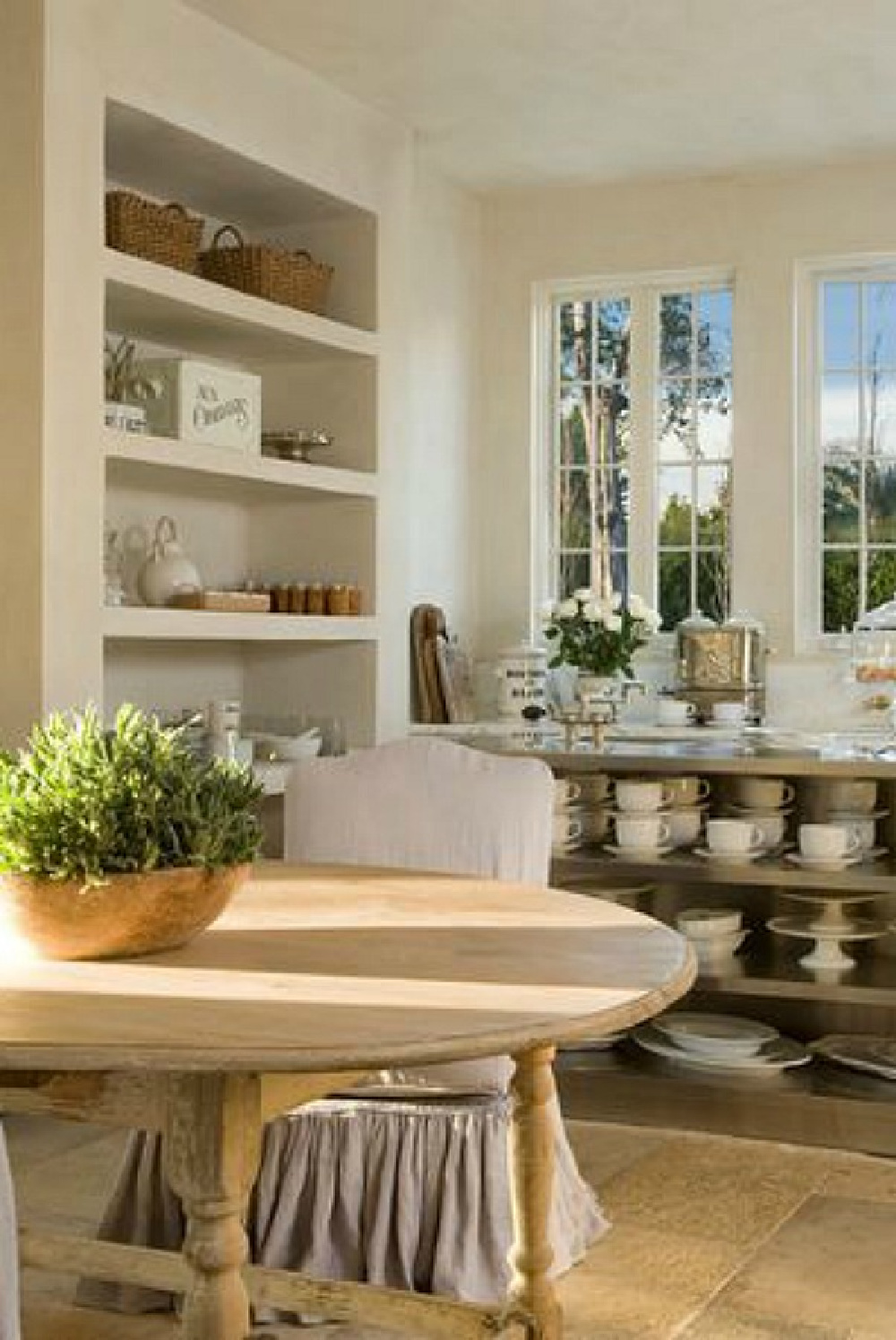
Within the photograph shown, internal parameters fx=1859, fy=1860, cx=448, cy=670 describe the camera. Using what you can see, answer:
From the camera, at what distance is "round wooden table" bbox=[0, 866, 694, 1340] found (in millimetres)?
1688

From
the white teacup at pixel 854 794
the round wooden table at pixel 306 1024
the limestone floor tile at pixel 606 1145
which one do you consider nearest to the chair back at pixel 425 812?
the round wooden table at pixel 306 1024

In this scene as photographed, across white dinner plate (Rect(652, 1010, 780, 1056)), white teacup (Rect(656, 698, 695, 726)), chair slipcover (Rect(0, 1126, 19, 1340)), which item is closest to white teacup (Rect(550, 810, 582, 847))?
white dinner plate (Rect(652, 1010, 780, 1056))

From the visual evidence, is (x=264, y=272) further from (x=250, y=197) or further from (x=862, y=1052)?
(x=862, y=1052)

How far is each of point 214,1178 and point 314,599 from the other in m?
3.47

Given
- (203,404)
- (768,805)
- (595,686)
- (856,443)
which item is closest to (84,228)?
(203,404)

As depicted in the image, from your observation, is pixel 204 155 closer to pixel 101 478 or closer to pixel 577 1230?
pixel 101 478

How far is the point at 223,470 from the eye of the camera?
4.80 m

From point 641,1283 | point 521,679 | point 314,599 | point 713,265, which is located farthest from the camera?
point 713,265

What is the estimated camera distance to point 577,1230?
3.29m

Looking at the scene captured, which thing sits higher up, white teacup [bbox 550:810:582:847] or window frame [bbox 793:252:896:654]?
window frame [bbox 793:252:896:654]

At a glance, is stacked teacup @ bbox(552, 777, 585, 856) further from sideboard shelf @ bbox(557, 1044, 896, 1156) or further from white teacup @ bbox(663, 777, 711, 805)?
sideboard shelf @ bbox(557, 1044, 896, 1156)

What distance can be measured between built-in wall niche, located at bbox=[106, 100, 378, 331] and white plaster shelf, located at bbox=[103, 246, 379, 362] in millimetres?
156

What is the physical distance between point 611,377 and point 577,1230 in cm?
401

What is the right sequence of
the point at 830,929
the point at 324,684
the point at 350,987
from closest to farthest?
the point at 350,987
the point at 830,929
the point at 324,684
